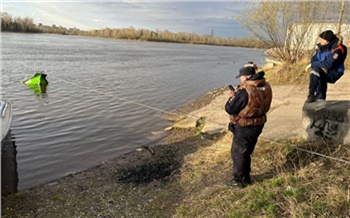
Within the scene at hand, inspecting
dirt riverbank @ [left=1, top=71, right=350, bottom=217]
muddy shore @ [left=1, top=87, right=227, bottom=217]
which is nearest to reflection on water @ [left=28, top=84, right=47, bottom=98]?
dirt riverbank @ [left=1, top=71, right=350, bottom=217]

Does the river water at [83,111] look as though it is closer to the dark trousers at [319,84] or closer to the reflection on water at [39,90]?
the reflection on water at [39,90]

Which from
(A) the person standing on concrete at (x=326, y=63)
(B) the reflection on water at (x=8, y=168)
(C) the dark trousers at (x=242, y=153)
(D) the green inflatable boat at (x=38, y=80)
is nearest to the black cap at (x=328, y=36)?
(A) the person standing on concrete at (x=326, y=63)

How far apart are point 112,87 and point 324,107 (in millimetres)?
14108

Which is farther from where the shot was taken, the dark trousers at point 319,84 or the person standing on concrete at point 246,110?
the dark trousers at point 319,84

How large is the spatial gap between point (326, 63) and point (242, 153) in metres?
2.54

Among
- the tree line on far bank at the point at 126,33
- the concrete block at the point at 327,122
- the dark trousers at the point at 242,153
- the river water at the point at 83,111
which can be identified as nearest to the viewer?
the dark trousers at the point at 242,153

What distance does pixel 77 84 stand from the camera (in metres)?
18.3

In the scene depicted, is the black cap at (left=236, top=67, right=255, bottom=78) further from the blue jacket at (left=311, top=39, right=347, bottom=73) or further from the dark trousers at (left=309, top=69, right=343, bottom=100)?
the dark trousers at (left=309, top=69, right=343, bottom=100)

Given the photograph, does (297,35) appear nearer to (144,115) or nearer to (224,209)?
(144,115)

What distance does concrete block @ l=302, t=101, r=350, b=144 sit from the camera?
552cm

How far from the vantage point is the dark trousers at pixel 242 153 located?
4.82 meters

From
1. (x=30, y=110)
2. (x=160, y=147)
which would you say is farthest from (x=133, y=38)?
(x=160, y=147)

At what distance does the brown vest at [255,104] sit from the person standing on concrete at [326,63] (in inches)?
78.6

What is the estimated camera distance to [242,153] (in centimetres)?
489
